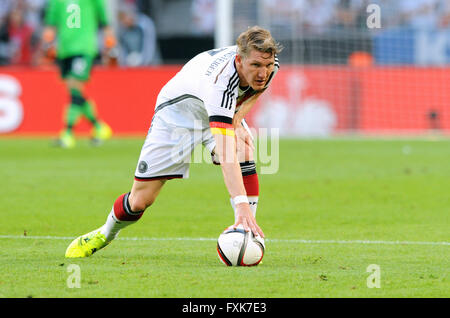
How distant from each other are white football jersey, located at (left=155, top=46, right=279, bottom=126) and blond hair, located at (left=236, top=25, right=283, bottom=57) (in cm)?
16

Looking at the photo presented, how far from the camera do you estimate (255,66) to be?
571 centimetres

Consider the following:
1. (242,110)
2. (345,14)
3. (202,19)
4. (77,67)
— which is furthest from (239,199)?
(202,19)

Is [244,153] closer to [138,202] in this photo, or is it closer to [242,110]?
[242,110]

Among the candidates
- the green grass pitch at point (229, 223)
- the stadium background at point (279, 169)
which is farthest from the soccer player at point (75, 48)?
the green grass pitch at point (229, 223)

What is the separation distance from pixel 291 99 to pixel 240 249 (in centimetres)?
1304

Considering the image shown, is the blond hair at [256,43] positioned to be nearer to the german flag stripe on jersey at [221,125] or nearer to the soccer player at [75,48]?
the german flag stripe on jersey at [221,125]

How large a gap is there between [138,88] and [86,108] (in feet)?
9.36

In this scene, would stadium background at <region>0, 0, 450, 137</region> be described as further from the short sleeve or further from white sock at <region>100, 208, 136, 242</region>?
the short sleeve

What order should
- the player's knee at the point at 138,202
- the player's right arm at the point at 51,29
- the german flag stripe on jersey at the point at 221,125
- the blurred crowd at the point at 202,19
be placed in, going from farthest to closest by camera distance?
the blurred crowd at the point at 202,19 → the player's right arm at the point at 51,29 → the player's knee at the point at 138,202 → the german flag stripe on jersey at the point at 221,125

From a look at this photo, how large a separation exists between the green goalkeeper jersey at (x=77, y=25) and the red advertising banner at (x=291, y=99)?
250 cm

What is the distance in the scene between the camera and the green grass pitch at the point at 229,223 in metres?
5.29
